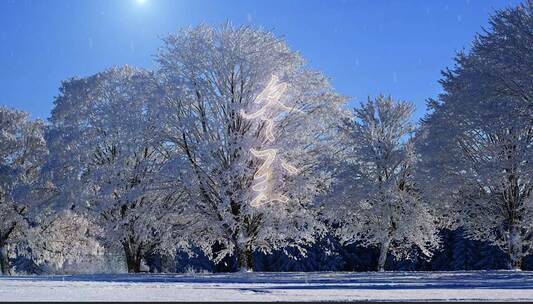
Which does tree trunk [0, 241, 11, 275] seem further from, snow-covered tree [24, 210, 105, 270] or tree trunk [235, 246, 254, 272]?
tree trunk [235, 246, 254, 272]

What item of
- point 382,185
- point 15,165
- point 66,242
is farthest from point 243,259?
point 15,165

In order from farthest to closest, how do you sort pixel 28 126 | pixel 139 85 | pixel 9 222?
pixel 28 126 < pixel 9 222 < pixel 139 85

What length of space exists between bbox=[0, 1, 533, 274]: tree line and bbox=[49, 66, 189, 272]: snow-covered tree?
0.26 feet

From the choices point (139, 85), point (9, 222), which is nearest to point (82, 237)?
point (9, 222)

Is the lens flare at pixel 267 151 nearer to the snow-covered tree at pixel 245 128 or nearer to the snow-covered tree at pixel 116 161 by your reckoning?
the snow-covered tree at pixel 245 128

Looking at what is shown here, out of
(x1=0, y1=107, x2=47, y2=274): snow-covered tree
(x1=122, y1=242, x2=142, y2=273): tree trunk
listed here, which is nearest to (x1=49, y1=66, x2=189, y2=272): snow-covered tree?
(x1=122, y1=242, x2=142, y2=273): tree trunk

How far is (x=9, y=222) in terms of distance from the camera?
115 feet

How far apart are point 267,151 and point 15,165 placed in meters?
20.3

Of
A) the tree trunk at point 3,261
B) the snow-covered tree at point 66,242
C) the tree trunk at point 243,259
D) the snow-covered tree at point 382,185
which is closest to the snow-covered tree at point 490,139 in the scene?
the snow-covered tree at point 382,185

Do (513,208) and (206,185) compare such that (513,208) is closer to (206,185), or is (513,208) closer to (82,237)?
(206,185)

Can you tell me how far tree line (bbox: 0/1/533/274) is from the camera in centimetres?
2308

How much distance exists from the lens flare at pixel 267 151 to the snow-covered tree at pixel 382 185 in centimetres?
752

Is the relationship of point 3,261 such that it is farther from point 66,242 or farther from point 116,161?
point 116,161

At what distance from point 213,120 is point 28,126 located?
18332 millimetres
